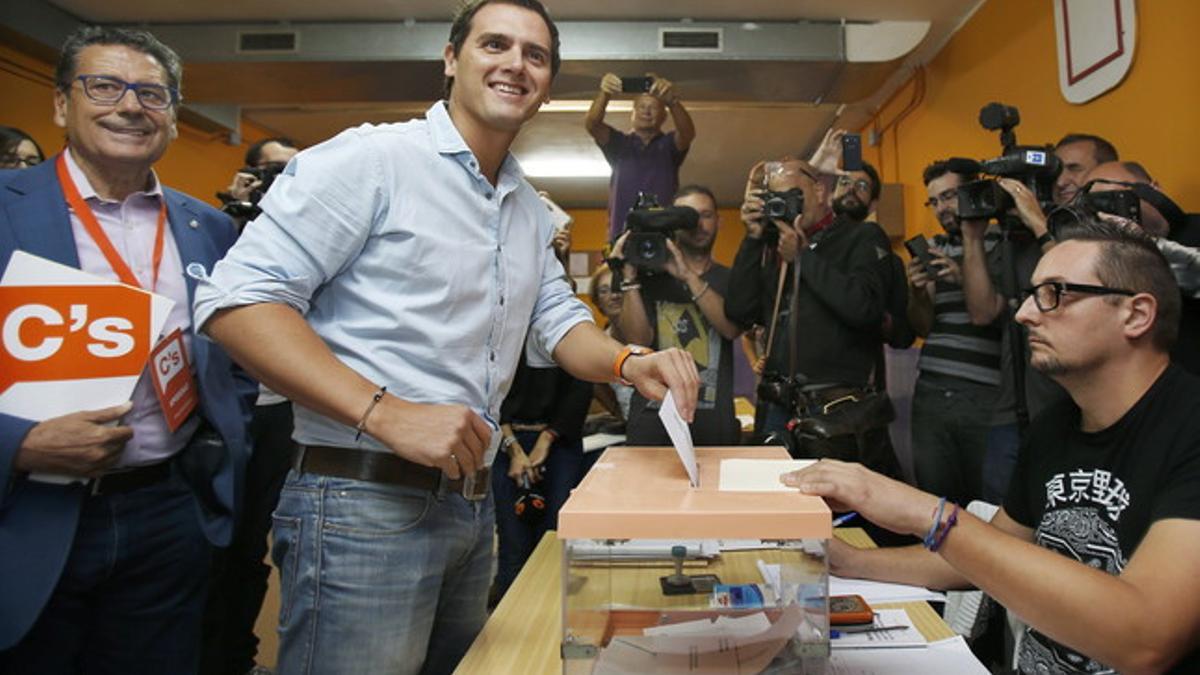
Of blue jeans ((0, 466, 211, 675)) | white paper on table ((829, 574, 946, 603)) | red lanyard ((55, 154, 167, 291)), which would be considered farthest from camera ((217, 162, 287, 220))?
white paper on table ((829, 574, 946, 603))

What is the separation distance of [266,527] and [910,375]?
2877 mm

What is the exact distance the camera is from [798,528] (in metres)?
0.79

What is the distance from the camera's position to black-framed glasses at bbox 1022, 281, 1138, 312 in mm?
1247

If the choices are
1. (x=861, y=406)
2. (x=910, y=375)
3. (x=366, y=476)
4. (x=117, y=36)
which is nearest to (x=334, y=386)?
(x=366, y=476)

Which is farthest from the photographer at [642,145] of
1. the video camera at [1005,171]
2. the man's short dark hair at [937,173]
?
the video camera at [1005,171]

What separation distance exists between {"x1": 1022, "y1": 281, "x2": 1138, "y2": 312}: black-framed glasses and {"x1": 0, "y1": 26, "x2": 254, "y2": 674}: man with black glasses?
1460mm

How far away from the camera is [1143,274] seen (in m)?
1.24

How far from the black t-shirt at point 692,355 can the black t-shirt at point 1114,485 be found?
1.15 metres

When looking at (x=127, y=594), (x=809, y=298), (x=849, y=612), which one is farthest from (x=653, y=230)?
(x=127, y=594)

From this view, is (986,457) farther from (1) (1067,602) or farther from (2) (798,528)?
(2) (798,528)

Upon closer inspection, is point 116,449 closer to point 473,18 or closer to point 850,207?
point 473,18

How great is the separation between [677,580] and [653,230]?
4.48 ft

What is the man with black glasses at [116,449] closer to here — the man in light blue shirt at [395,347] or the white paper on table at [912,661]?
the man in light blue shirt at [395,347]

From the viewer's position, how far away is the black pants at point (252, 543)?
2225mm
